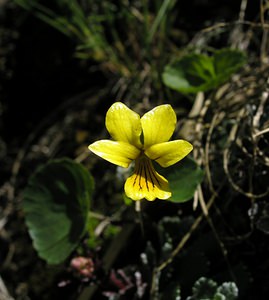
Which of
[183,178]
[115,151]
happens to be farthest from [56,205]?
[115,151]

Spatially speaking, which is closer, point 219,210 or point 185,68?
point 219,210

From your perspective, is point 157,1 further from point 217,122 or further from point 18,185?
point 18,185

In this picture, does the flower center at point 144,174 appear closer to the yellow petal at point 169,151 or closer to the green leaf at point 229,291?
the yellow petal at point 169,151

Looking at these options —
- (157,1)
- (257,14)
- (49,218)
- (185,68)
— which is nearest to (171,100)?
(185,68)

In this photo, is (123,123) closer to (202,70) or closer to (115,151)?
(115,151)

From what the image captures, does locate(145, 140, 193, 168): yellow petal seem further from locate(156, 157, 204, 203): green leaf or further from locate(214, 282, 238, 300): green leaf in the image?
locate(214, 282, 238, 300): green leaf

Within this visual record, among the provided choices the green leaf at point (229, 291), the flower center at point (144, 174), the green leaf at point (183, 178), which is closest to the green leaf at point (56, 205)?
the green leaf at point (183, 178)
